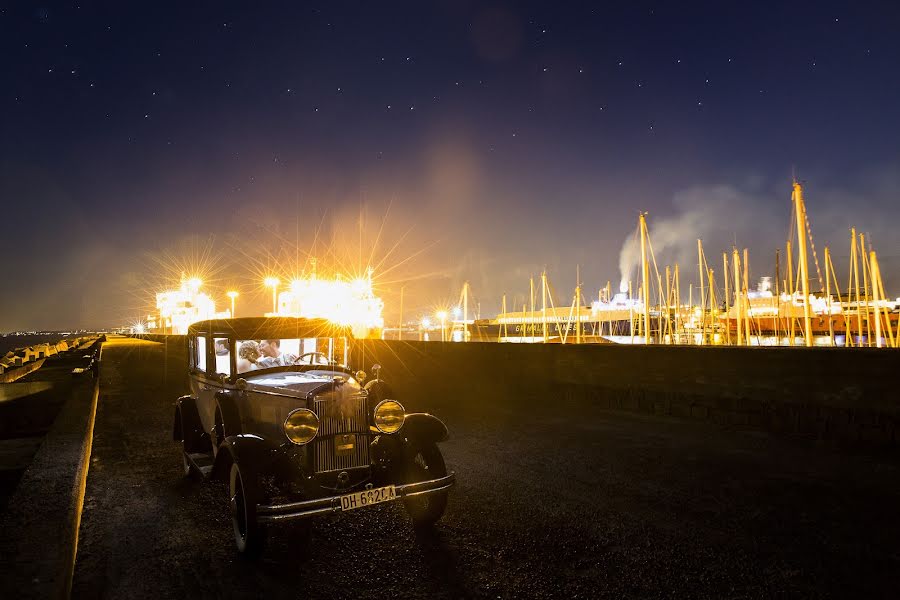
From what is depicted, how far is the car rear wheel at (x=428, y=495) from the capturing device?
502cm

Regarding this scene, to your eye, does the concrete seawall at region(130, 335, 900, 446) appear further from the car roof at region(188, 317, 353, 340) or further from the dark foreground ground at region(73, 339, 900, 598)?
the dark foreground ground at region(73, 339, 900, 598)

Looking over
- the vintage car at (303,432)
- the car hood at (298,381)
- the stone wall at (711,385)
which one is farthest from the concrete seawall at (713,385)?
the vintage car at (303,432)

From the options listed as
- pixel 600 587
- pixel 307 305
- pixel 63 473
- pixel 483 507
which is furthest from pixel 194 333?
pixel 307 305

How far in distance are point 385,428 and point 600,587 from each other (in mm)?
2319

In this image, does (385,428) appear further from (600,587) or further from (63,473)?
(63,473)

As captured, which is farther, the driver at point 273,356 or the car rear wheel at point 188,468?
the car rear wheel at point 188,468

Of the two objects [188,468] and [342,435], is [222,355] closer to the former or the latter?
[188,468]

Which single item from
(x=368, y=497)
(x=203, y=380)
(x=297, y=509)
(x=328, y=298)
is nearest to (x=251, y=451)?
(x=297, y=509)

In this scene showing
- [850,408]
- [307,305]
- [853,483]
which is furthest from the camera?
[307,305]

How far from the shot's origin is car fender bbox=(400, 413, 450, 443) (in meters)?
5.36

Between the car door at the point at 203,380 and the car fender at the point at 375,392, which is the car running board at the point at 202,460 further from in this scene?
the car fender at the point at 375,392

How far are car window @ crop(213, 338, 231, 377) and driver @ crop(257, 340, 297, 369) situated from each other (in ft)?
1.11

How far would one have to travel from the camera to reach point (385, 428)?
16.5ft

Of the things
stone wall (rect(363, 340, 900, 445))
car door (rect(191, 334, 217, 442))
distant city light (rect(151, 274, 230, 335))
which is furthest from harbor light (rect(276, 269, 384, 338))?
car door (rect(191, 334, 217, 442))
